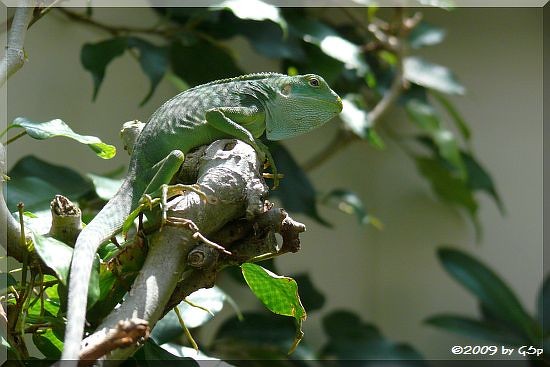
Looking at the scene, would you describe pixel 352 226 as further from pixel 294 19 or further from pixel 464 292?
pixel 294 19

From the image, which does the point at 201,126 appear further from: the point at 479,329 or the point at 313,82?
the point at 479,329

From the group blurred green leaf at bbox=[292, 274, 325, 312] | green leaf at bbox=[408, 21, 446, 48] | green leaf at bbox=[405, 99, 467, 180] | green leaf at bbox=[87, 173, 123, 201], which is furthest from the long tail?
green leaf at bbox=[408, 21, 446, 48]

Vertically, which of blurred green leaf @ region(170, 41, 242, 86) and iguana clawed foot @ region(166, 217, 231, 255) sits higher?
iguana clawed foot @ region(166, 217, 231, 255)

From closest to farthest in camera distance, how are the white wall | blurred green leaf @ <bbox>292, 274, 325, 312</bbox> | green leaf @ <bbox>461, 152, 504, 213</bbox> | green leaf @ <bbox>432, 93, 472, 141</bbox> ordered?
blurred green leaf @ <bbox>292, 274, 325, 312</bbox> → green leaf @ <bbox>432, 93, 472, 141</bbox> → green leaf @ <bbox>461, 152, 504, 213</bbox> → the white wall

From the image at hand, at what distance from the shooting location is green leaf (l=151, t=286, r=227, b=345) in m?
1.07

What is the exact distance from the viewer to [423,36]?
2484mm

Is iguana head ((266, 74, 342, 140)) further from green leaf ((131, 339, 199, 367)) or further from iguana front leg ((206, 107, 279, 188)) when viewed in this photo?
green leaf ((131, 339, 199, 367))

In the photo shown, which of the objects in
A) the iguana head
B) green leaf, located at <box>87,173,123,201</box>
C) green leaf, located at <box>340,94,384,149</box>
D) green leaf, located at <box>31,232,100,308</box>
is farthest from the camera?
green leaf, located at <box>340,94,384,149</box>

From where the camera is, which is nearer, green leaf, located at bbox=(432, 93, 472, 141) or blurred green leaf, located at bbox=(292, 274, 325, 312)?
blurred green leaf, located at bbox=(292, 274, 325, 312)

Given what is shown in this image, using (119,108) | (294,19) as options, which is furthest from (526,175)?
(119,108)

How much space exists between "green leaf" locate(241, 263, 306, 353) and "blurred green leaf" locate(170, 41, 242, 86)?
999mm

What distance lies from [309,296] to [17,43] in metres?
1.54

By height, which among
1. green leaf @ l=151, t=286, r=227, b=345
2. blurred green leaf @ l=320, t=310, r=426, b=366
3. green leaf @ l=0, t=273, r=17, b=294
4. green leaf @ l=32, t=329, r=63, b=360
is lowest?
blurred green leaf @ l=320, t=310, r=426, b=366

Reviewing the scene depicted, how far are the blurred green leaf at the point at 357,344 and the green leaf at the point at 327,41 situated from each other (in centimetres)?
102
